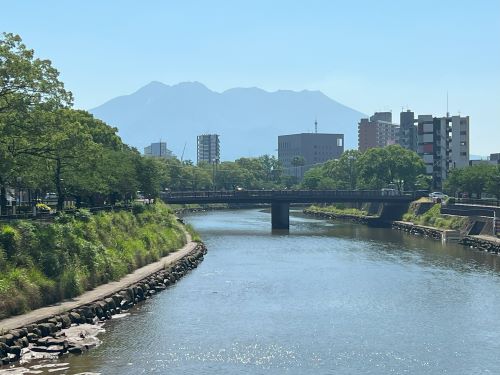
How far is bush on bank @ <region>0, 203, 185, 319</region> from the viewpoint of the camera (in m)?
41.9

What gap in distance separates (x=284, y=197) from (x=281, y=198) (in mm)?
773

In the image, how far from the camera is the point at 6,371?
33.6 meters

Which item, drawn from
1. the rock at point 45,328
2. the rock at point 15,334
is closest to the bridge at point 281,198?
the rock at point 45,328

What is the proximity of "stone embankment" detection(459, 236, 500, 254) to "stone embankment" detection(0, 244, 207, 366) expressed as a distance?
4534 cm

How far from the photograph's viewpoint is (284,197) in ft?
425

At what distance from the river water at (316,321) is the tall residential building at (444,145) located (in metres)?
104

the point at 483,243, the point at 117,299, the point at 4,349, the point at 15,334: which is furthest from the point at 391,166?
the point at 4,349

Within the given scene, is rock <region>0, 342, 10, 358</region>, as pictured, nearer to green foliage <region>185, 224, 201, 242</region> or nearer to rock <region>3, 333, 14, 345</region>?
rock <region>3, 333, 14, 345</region>

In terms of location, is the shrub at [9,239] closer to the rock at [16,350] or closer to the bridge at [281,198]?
the rock at [16,350]

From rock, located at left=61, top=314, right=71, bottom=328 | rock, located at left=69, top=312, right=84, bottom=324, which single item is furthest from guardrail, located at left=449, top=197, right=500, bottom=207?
rock, located at left=61, top=314, right=71, bottom=328

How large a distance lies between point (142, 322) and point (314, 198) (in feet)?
292

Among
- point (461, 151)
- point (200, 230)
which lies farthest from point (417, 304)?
point (461, 151)

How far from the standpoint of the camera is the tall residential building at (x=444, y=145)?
181375 millimetres

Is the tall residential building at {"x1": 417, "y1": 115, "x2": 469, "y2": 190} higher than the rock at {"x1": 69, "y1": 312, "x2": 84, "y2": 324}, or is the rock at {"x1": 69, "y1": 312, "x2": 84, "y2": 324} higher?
the tall residential building at {"x1": 417, "y1": 115, "x2": 469, "y2": 190}
